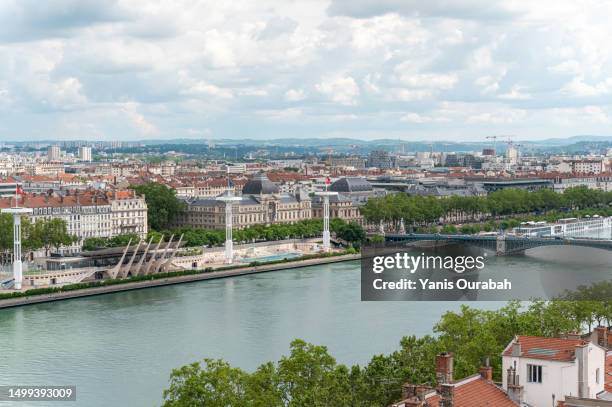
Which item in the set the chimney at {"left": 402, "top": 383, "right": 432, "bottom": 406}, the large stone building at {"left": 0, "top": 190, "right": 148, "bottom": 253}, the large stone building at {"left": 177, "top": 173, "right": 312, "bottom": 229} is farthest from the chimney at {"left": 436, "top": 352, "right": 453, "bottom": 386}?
the large stone building at {"left": 177, "top": 173, "right": 312, "bottom": 229}

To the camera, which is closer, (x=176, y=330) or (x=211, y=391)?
(x=211, y=391)

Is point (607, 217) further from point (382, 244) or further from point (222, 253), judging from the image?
point (222, 253)

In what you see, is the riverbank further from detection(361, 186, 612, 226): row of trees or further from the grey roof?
the grey roof

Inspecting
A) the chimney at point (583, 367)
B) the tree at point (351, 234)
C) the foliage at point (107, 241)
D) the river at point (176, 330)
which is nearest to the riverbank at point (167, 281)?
the river at point (176, 330)

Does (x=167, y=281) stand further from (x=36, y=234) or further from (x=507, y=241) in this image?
(x=507, y=241)

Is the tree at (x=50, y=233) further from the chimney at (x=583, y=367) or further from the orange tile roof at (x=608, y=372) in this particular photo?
Result: the chimney at (x=583, y=367)

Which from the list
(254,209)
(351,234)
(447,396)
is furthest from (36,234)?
(447,396)
